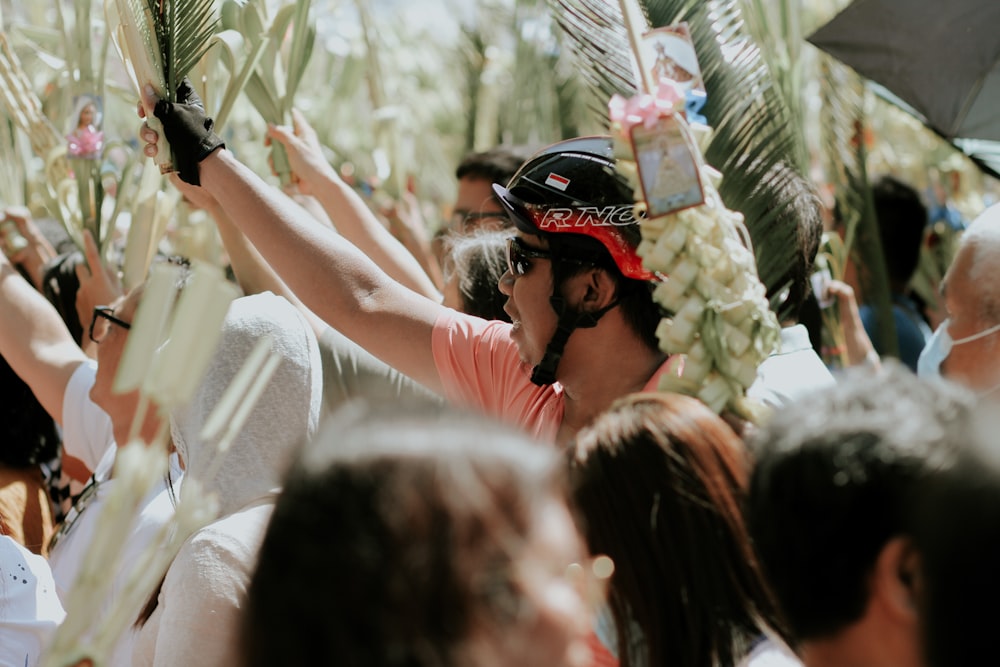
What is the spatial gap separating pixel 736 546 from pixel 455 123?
7182 millimetres

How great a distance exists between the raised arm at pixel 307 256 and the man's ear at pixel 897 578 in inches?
56.7

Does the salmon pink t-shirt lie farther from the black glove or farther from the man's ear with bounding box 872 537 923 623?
the man's ear with bounding box 872 537 923 623

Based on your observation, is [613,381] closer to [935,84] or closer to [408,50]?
[935,84]

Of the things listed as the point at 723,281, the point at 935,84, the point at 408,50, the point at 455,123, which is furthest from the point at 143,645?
the point at 408,50

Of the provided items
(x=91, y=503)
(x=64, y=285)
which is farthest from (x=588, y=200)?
(x=64, y=285)

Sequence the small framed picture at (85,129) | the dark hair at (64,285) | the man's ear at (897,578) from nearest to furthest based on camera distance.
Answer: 1. the man's ear at (897,578)
2. the small framed picture at (85,129)
3. the dark hair at (64,285)

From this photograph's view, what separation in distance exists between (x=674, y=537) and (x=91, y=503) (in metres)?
1.71

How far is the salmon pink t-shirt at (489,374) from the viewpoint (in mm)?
2568

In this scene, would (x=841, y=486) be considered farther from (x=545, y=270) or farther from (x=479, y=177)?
(x=479, y=177)

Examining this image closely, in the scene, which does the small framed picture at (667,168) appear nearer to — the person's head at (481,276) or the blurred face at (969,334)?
the blurred face at (969,334)

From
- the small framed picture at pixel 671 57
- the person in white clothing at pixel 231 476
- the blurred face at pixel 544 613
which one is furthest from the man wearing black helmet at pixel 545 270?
the blurred face at pixel 544 613

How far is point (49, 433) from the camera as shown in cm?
365

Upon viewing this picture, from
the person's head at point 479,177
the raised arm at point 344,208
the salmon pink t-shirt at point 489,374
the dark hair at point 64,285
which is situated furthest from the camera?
the person's head at point 479,177

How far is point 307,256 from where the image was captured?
7.98 ft
